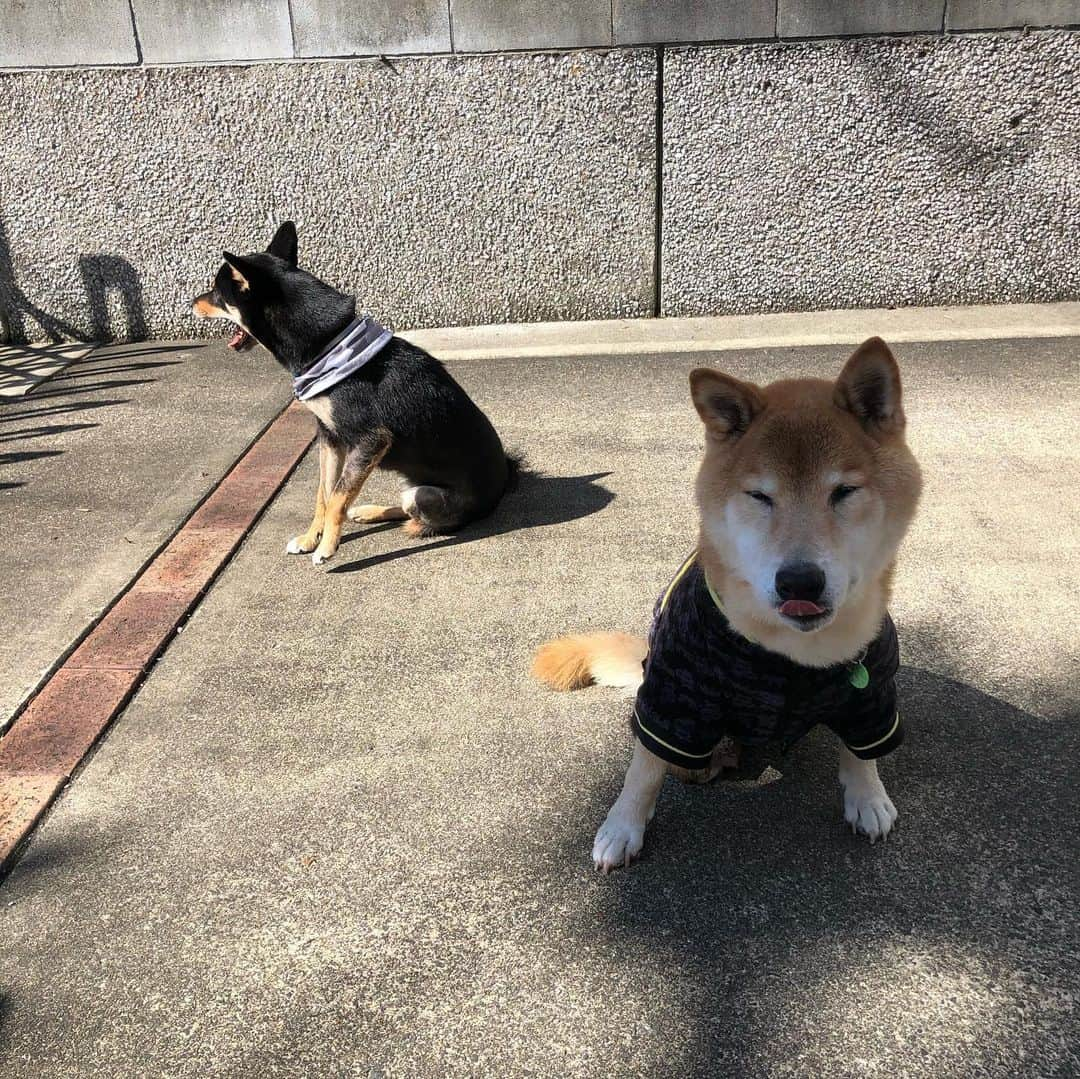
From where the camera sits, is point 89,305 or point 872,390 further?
point 89,305

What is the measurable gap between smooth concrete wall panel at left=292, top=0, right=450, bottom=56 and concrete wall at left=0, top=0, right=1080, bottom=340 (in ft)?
0.05

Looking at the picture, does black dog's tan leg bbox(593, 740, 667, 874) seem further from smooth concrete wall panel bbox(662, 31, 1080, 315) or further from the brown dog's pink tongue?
smooth concrete wall panel bbox(662, 31, 1080, 315)

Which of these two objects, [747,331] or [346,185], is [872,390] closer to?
[747,331]

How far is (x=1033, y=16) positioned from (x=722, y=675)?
21.6 feet

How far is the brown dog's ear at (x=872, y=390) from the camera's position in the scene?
6.48 feet

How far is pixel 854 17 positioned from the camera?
6.26 meters

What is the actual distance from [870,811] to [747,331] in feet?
16.4

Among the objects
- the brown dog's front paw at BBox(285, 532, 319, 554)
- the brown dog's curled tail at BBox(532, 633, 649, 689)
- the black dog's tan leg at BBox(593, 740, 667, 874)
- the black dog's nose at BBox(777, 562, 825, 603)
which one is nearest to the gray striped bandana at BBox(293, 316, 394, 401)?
the brown dog's front paw at BBox(285, 532, 319, 554)

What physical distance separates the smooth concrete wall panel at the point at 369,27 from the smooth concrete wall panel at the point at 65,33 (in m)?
1.30

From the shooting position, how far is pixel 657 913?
6.97ft

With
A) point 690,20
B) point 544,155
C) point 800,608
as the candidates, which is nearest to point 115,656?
point 800,608

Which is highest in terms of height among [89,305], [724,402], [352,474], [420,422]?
[724,402]

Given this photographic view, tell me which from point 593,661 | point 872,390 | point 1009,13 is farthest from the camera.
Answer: point 1009,13

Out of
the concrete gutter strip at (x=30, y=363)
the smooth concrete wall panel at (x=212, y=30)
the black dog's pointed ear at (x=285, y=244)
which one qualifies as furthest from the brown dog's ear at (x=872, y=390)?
the smooth concrete wall panel at (x=212, y=30)
